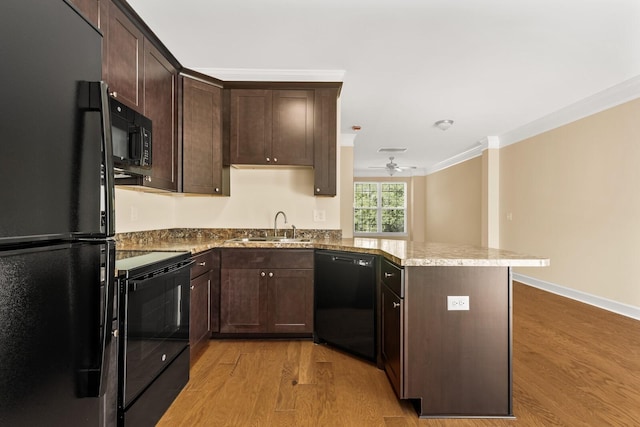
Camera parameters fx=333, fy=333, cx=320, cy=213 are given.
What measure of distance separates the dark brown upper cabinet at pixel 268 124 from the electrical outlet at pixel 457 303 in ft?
6.33

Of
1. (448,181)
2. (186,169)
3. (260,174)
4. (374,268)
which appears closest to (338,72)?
(260,174)

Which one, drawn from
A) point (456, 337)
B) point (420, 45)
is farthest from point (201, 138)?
point (456, 337)

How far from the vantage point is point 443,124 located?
5.23 metres

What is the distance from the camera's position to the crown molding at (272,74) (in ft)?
11.0

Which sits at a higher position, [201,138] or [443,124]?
[443,124]

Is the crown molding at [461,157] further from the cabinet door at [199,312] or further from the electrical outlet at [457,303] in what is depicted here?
the cabinet door at [199,312]

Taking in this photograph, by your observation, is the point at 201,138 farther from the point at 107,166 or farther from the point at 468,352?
the point at 468,352

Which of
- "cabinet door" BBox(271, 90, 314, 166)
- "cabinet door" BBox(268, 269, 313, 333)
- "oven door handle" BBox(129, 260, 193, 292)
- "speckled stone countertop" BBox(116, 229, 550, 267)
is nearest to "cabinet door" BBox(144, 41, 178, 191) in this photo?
"speckled stone countertop" BBox(116, 229, 550, 267)

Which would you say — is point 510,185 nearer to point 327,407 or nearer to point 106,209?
point 327,407

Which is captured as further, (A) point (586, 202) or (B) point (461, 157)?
(B) point (461, 157)

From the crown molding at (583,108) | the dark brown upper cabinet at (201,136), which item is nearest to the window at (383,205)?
the crown molding at (583,108)

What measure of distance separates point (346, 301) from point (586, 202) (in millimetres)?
3723

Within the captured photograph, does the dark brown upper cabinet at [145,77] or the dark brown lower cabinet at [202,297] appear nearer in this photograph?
the dark brown upper cabinet at [145,77]

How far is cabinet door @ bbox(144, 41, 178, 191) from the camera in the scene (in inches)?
99.0
